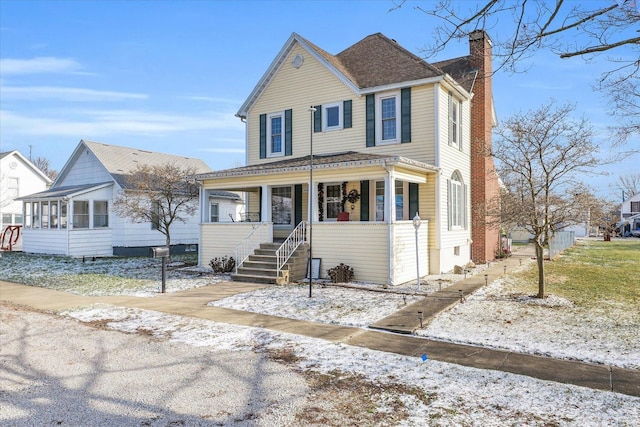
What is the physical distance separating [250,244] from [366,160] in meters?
5.52

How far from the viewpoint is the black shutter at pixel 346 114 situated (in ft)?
51.3

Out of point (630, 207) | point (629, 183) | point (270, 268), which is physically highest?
point (629, 183)

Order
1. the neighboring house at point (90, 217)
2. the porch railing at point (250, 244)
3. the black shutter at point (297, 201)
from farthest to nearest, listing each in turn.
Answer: the neighboring house at point (90, 217)
the black shutter at point (297, 201)
the porch railing at point (250, 244)

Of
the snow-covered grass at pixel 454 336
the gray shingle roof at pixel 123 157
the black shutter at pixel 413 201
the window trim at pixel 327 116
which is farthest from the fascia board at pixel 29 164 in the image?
the black shutter at pixel 413 201

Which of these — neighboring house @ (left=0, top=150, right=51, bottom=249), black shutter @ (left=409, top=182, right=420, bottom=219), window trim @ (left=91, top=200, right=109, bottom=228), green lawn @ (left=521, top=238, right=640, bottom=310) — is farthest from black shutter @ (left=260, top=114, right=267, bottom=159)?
neighboring house @ (left=0, top=150, right=51, bottom=249)

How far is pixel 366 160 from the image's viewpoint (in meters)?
12.1

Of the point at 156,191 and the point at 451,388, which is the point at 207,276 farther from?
the point at 451,388

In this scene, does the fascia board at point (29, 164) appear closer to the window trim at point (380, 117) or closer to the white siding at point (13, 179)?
Answer: the white siding at point (13, 179)

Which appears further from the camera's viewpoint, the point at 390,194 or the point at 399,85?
the point at 399,85

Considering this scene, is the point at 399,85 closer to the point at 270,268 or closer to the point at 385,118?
the point at 385,118

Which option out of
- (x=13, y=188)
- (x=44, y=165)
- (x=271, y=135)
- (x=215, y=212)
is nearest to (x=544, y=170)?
(x=271, y=135)

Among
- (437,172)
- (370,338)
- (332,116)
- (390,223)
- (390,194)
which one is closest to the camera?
(370,338)

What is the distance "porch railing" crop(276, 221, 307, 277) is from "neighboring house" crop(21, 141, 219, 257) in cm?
1147

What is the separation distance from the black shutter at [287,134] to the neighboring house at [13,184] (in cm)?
2279
